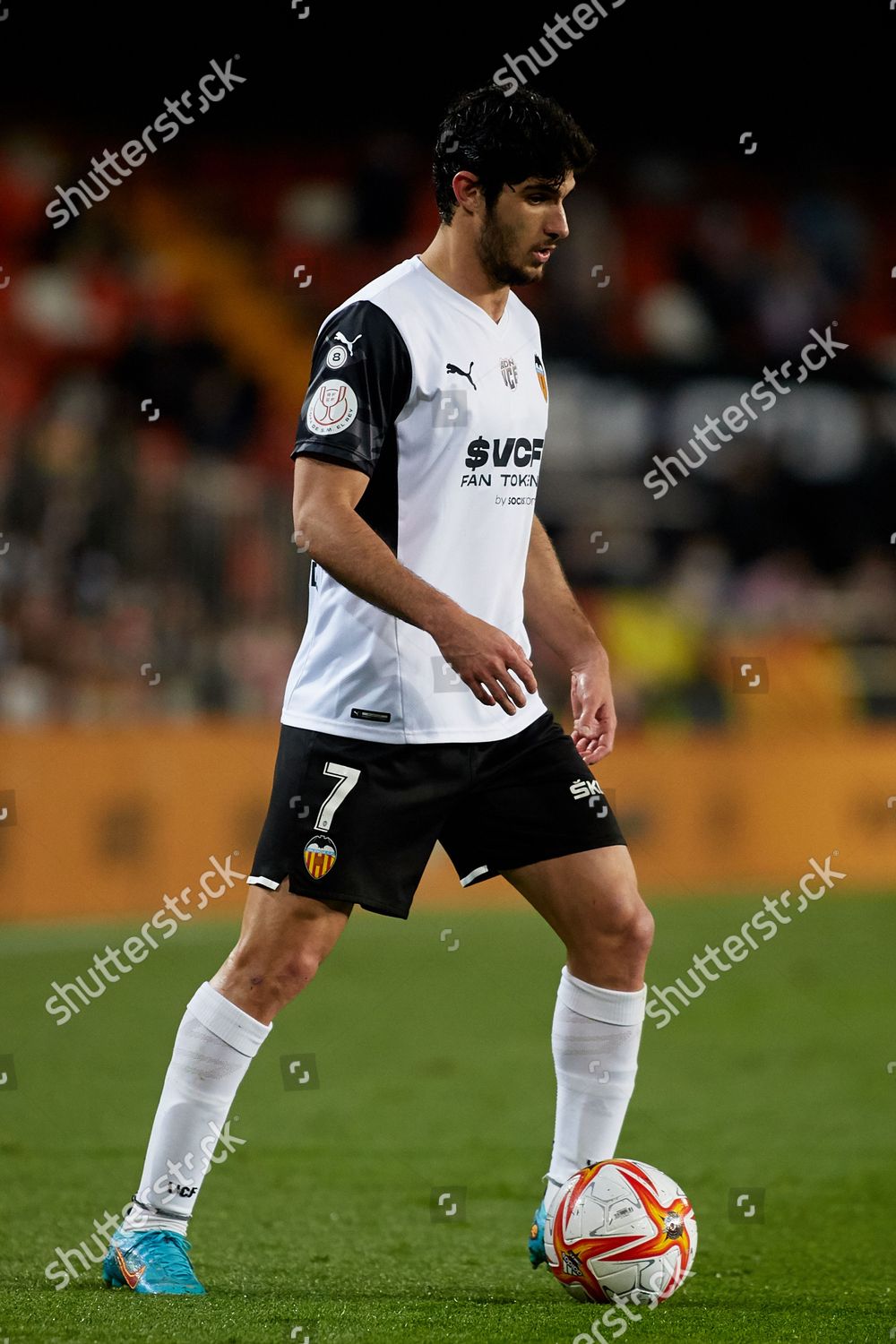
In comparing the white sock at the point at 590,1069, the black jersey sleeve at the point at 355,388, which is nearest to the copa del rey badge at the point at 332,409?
the black jersey sleeve at the point at 355,388

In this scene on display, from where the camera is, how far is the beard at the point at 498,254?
3664 mm

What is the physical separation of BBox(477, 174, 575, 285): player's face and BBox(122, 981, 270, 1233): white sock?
1627 millimetres

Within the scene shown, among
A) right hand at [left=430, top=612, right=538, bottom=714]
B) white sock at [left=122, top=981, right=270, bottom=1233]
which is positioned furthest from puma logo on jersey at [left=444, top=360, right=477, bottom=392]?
white sock at [left=122, top=981, right=270, bottom=1233]

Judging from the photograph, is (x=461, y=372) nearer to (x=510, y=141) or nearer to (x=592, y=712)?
(x=510, y=141)

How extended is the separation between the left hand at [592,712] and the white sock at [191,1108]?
0.95 m

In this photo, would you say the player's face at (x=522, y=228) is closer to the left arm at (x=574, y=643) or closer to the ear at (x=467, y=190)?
the ear at (x=467, y=190)

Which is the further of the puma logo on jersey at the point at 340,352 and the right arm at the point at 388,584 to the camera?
the puma logo on jersey at the point at 340,352

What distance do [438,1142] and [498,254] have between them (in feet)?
9.65

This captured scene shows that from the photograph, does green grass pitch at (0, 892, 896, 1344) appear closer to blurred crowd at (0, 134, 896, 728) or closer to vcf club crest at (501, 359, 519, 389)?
vcf club crest at (501, 359, 519, 389)

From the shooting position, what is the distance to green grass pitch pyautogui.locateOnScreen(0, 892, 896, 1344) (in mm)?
3438

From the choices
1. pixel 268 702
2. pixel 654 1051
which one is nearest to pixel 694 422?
pixel 268 702

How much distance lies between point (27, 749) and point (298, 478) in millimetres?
6863

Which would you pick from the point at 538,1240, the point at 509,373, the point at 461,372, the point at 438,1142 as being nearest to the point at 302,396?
the point at 438,1142

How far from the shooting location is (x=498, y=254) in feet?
12.1
